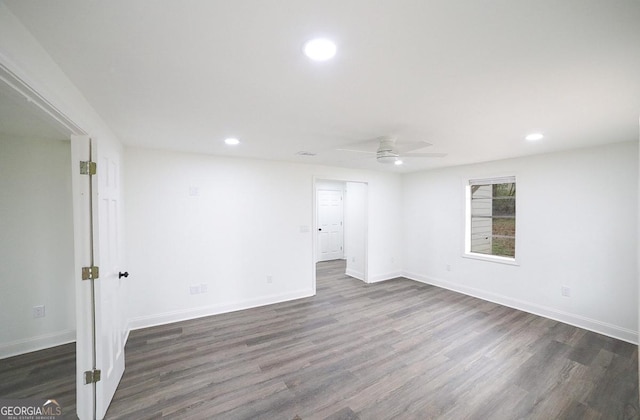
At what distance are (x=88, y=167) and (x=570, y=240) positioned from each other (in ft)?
17.3

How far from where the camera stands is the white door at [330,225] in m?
7.34

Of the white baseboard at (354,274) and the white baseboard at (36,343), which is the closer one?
the white baseboard at (36,343)

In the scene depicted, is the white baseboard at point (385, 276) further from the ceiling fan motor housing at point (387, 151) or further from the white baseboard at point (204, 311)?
the ceiling fan motor housing at point (387, 151)

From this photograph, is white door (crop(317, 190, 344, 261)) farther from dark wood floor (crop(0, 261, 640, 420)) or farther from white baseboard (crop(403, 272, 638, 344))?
dark wood floor (crop(0, 261, 640, 420))

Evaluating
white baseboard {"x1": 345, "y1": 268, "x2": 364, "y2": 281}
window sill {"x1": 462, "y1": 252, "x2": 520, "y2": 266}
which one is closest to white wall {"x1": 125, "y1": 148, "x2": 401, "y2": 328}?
white baseboard {"x1": 345, "y1": 268, "x2": 364, "y2": 281}

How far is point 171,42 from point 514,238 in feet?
16.2

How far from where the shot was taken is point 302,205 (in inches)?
176

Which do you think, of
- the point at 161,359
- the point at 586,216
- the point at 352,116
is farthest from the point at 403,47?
the point at 586,216

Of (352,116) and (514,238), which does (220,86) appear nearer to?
(352,116)

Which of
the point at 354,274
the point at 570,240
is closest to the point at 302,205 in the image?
the point at 354,274

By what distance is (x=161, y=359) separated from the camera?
2.62 m

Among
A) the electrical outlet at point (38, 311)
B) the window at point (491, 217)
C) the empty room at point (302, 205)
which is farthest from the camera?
the window at point (491, 217)

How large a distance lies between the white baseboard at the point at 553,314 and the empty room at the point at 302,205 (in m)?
0.03

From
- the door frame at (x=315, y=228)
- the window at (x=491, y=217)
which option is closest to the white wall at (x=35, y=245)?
the door frame at (x=315, y=228)
